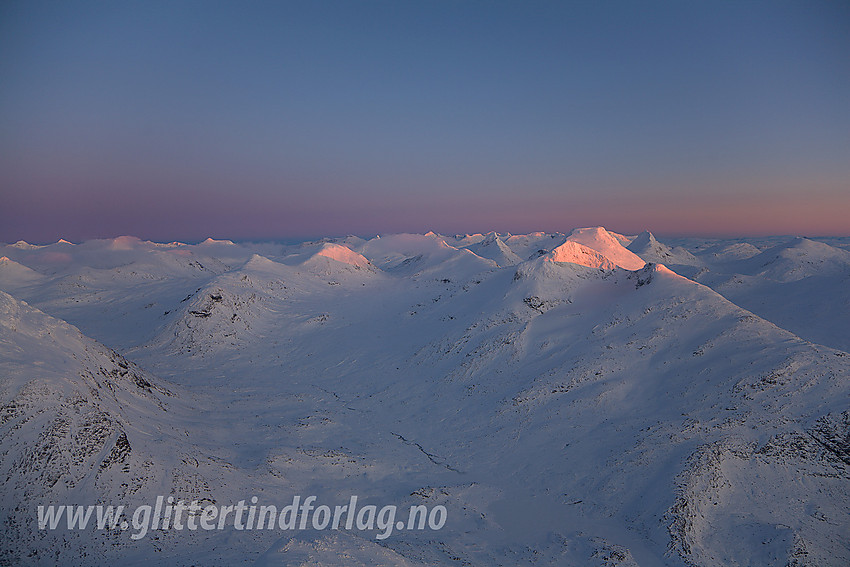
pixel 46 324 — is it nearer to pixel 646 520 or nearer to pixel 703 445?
pixel 646 520

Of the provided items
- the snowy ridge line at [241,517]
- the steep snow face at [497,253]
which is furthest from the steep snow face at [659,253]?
the snowy ridge line at [241,517]

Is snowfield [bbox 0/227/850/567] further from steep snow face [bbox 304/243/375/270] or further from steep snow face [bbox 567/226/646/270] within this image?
steep snow face [bbox 304/243/375/270]

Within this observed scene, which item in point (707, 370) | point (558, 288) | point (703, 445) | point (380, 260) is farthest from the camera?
point (380, 260)

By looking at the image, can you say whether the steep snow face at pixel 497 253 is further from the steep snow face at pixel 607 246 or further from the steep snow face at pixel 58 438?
the steep snow face at pixel 58 438

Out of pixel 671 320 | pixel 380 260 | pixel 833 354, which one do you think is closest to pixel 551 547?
pixel 833 354

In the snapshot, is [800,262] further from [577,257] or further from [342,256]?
[342,256]

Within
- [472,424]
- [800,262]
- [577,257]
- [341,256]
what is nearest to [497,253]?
[341,256]
